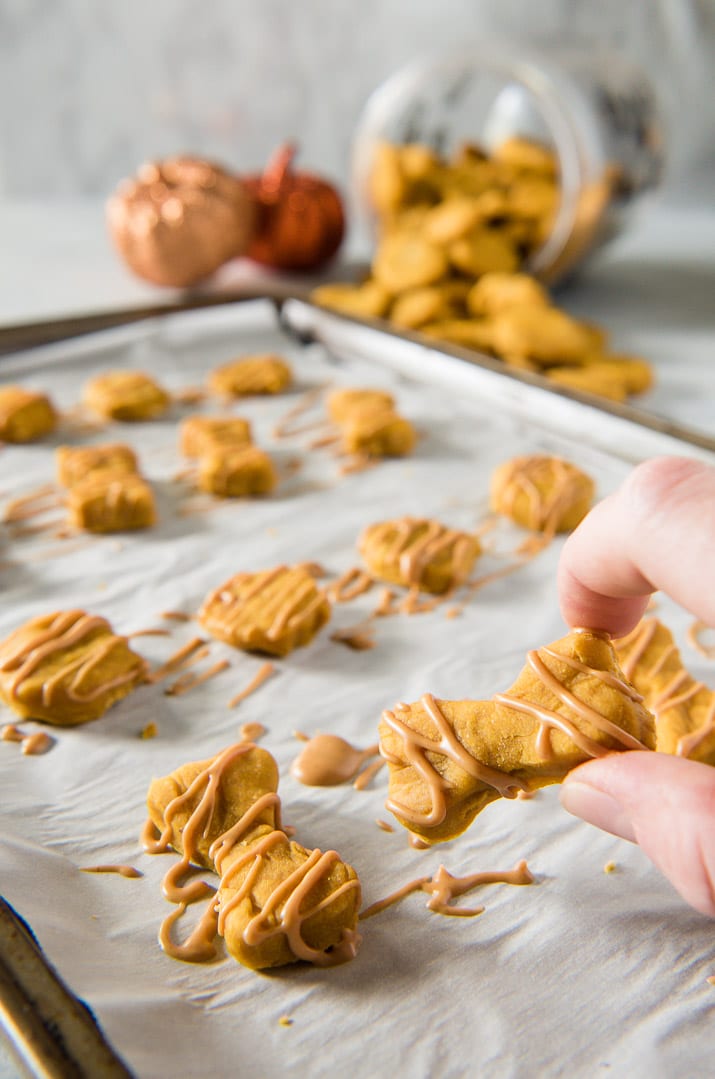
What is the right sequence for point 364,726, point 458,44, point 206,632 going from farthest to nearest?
point 458,44, point 206,632, point 364,726

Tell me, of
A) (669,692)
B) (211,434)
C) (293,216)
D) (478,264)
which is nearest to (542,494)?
(669,692)

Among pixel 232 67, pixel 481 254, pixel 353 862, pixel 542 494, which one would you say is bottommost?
pixel 353 862

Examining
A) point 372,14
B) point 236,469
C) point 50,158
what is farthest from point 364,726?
point 50,158

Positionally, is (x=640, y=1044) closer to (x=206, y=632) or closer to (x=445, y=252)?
(x=206, y=632)

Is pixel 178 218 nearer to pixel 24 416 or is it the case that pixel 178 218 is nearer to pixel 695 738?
pixel 24 416

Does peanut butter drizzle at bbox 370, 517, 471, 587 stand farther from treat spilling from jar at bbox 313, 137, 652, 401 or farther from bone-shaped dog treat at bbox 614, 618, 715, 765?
treat spilling from jar at bbox 313, 137, 652, 401

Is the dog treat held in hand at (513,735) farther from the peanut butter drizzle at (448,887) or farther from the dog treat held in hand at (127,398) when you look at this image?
the dog treat held in hand at (127,398)

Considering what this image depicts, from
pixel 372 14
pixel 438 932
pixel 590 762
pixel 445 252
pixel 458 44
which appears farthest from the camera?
pixel 372 14

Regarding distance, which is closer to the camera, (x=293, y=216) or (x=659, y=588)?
(x=659, y=588)
